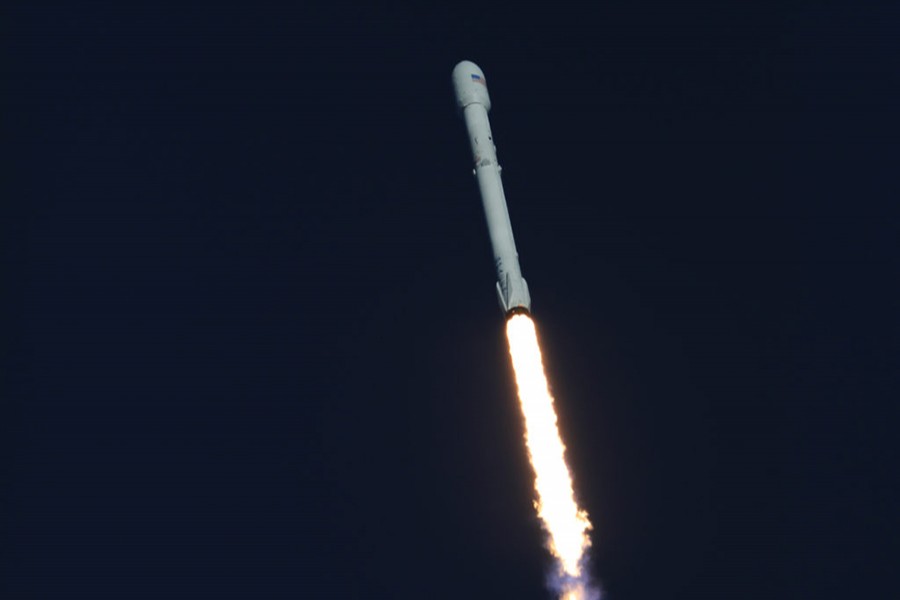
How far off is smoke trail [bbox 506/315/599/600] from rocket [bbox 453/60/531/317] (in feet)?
15.7

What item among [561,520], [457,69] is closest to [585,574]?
[561,520]

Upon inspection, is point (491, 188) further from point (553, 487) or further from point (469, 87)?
point (553, 487)

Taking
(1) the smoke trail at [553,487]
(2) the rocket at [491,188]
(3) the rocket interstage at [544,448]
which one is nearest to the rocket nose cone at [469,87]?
(2) the rocket at [491,188]

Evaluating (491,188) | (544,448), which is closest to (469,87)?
(491,188)

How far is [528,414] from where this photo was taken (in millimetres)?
63312

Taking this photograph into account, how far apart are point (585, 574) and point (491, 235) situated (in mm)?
20258

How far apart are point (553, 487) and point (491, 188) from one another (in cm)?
1769

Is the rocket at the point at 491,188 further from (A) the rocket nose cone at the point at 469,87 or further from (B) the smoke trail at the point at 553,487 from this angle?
→ (B) the smoke trail at the point at 553,487

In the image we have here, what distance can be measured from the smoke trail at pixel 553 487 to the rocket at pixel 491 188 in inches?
189

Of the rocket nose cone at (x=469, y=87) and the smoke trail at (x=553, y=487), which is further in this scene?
the rocket nose cone at (x=469, y=87)

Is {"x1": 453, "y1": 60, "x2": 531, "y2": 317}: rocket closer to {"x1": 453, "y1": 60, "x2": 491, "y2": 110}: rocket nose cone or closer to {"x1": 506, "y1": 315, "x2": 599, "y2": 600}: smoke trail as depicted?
{"x1": 453, "y1": 60, "x2": 491, "y2": 110}: rocket nose cone

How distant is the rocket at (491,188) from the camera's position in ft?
189

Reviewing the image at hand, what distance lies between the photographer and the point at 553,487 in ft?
206

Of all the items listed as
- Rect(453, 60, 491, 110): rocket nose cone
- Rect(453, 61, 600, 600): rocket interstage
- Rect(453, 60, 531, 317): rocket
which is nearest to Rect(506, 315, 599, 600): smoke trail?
Rect(453, 61, 600, 600): rocket interstage
